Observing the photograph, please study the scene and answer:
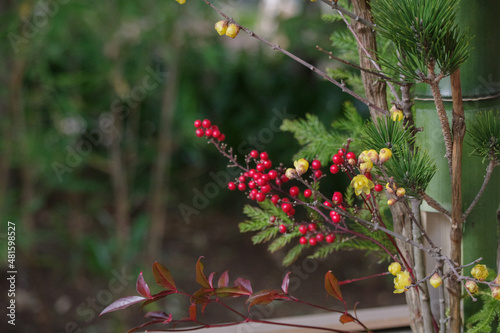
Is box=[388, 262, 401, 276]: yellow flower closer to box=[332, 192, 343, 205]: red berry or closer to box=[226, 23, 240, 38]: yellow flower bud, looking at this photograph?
box=[332, 192, 343, 205]: red berry

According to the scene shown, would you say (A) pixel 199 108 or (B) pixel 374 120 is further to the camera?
(A) pixel 199 108

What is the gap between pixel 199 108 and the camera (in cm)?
191

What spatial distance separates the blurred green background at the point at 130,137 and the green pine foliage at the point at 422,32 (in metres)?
1.08

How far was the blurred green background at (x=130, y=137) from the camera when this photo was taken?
1412mm

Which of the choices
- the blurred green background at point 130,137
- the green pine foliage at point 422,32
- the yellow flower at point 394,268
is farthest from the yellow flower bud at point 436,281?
the blurred green background at point 130,137

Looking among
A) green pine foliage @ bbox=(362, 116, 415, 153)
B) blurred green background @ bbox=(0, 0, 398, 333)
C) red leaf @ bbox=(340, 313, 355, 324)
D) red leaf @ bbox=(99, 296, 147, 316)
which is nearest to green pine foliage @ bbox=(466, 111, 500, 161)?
green pine foliage @ bbox=(362, 116, 415, 153)

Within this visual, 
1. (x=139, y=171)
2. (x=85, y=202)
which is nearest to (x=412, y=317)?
(x=139, y=171)

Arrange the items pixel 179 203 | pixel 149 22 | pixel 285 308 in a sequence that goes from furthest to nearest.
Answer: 1. pixel 179 203
2. pixel 285 308
3. pixel 149 22

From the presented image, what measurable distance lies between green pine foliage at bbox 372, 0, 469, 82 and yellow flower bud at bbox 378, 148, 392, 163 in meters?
0.05

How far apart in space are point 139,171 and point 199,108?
1.10ft

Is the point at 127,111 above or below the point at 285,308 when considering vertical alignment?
above

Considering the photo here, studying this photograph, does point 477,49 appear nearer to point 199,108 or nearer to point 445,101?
point 445,101

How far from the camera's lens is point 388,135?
1.19ft

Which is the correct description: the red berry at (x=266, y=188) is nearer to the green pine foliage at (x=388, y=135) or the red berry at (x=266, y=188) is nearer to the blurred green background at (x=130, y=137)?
the green pine foliage at (x=388, y=135)
